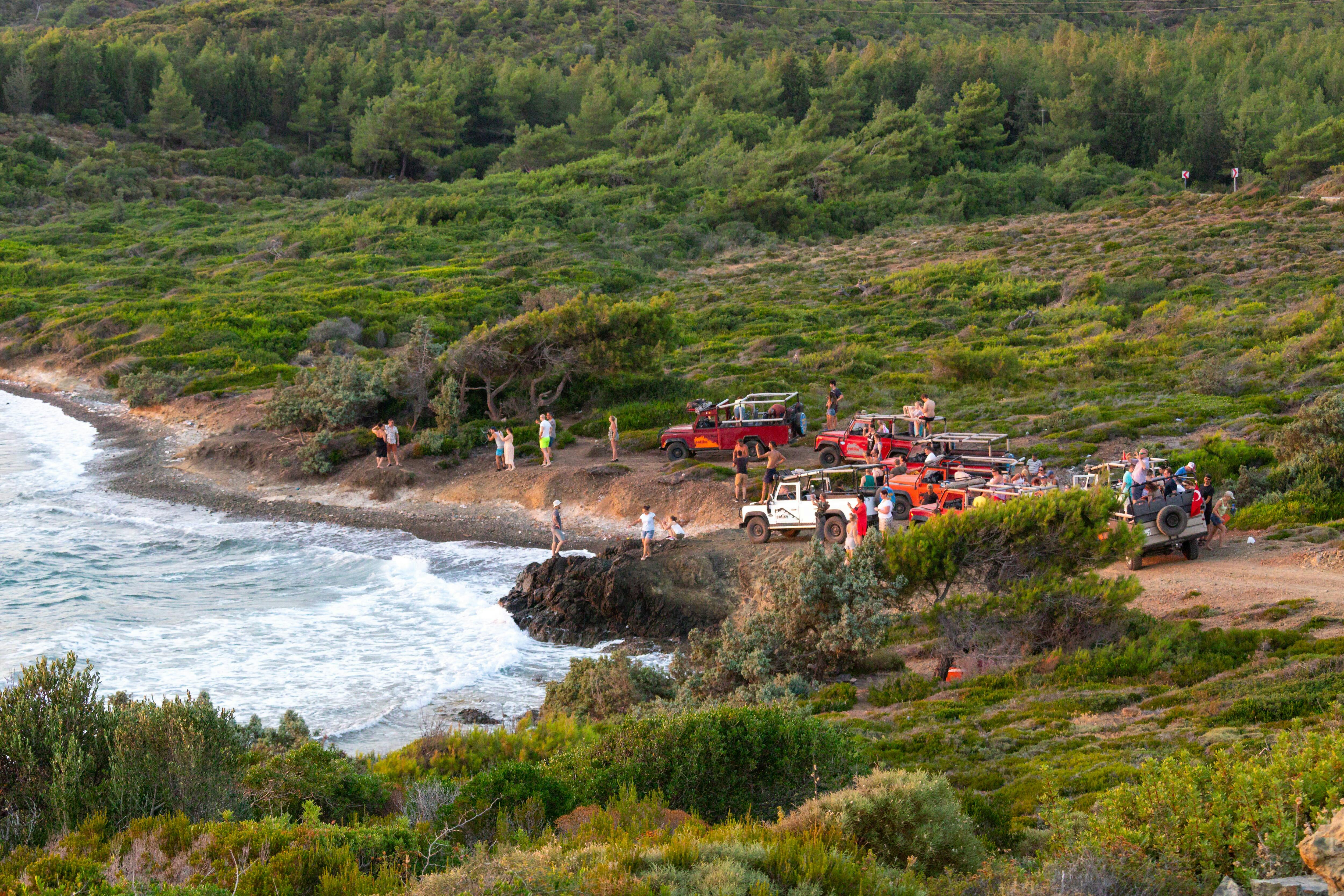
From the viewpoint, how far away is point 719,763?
1060 centimetres

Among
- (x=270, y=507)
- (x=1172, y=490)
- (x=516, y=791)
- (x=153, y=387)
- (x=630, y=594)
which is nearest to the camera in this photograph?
(x=516, y=791)

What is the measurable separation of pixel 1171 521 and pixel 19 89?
330 ft

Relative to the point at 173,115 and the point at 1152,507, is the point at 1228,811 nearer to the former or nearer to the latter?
the point at 1152,507

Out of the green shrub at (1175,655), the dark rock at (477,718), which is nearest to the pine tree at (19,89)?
the dark rock at (477,718)

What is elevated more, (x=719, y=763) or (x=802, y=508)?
(x=719, y=763)

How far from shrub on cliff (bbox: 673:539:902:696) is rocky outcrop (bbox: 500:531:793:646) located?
95.8 inches

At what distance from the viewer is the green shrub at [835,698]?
14.5 m

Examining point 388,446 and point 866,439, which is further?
point 388,446

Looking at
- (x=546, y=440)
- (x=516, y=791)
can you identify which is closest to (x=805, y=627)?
(x=516, y=791)

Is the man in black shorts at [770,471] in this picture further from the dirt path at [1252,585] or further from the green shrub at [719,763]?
the green shrub at [719,763]

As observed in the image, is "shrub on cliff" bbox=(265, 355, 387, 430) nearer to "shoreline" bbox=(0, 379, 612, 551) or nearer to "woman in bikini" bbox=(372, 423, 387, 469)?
"woman in bikini" bbox=(372, 423, 387, 469)

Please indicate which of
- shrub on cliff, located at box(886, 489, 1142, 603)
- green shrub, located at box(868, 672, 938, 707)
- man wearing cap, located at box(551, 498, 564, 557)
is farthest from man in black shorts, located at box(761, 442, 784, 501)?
green shrub, located at box(868, 672, 938, 707)

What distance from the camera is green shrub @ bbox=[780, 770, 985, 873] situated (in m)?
7.85

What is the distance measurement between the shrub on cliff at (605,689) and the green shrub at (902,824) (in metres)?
7.05
